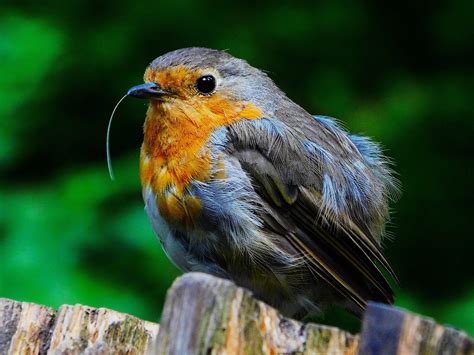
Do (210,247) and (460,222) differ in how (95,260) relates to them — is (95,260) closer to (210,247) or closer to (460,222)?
(210,247)

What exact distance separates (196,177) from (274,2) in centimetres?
286

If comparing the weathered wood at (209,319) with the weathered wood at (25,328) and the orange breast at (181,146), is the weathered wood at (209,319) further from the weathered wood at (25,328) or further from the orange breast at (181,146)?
the orange breast at (181,146)

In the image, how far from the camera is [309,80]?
244 inches

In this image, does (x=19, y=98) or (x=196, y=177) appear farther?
(x=19, y=98)

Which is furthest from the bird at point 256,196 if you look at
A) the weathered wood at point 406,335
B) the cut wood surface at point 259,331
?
the weathered wood at point 406,335

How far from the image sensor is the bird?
3713 millimetres

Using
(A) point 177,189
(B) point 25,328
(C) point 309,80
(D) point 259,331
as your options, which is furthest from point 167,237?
(C) point 309,80

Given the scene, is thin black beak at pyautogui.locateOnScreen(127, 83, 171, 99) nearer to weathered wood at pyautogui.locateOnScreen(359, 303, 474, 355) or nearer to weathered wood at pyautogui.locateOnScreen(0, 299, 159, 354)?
weathered wood at pyautogui.locateOnScreen(0, 299, 159, 354)

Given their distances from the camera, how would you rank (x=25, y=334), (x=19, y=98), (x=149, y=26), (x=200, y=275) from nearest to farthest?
1. (x=200, y=275)
2. (x=25, y=334)
3. (x=19, y=98)
4. (x=149, y=26)

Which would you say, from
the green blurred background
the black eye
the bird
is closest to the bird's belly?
the bird

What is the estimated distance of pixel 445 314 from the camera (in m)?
5.05

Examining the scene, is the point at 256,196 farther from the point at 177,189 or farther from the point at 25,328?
the point at 25,328

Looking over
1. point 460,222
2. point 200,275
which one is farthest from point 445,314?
point 200,275

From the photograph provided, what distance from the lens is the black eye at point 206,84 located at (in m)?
4.07
